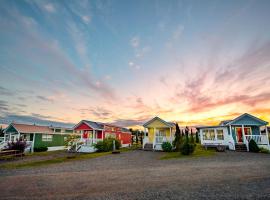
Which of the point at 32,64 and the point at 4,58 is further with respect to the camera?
the point at 32,64

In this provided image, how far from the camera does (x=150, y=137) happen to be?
29.5m

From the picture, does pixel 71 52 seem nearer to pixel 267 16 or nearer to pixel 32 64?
pixel 32 64

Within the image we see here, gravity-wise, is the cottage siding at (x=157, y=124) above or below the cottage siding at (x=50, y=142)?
above

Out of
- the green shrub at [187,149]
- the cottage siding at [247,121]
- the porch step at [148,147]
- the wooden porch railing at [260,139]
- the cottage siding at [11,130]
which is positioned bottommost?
the porch step at [148,147]

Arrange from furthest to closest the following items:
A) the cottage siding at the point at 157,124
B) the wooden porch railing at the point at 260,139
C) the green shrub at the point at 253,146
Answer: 1. the cottage siding at the point at 157,124
2. the wooden porch railing at the point at 260,139
3. the green shrub at the point at 253,146

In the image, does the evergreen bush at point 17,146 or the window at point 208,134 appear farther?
the window at point 208,134

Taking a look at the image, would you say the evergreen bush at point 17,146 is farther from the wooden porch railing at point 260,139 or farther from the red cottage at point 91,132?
the wooden porch railing at point 260,139

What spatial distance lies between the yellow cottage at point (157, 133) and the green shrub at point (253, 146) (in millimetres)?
10955

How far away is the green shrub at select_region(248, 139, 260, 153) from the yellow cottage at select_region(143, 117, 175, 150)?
11.0 metres

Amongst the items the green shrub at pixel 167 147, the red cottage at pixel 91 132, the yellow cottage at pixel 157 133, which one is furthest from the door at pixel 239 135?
the red cottage at pixel 91 132

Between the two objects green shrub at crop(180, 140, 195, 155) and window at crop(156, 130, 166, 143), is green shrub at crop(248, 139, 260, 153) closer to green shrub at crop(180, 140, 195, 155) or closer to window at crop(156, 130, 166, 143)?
green shrub at crop(180, 140, 195, 155)

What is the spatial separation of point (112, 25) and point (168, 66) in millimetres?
8653

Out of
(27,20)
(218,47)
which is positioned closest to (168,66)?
(218,47)

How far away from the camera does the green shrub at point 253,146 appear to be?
21.0 m
